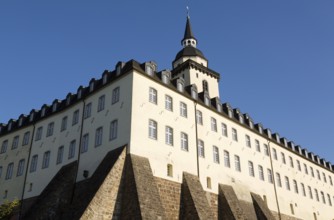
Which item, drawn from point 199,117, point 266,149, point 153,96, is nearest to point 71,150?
point 153,96

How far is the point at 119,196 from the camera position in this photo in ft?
72.0

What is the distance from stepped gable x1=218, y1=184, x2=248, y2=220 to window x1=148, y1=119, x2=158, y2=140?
27.2ft

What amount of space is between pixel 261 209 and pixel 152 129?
1421 cm

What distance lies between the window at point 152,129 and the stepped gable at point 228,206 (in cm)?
828

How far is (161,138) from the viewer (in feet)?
85.0

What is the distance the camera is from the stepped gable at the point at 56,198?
24.8 meters

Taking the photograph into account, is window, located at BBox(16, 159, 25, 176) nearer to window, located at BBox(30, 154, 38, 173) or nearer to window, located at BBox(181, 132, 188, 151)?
window, located at BBox(30, 154, 38, 173)

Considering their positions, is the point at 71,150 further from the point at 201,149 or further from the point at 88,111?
the point at 201,149

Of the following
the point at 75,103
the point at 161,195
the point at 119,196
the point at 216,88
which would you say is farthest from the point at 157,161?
the point at 216,88

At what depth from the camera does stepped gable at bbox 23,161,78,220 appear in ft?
81.5

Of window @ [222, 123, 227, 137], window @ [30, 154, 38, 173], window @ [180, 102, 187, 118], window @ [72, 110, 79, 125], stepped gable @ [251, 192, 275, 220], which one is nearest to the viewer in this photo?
window @ [180, 102, 187, 118]

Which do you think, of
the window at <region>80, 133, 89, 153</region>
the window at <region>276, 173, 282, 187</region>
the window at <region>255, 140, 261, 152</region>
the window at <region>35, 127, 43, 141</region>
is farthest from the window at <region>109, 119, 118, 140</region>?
the window at <region>276, 173, 282, 187</region>

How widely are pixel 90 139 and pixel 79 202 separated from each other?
6.94 metres

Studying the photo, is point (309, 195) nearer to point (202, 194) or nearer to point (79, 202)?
point (202, 194)
